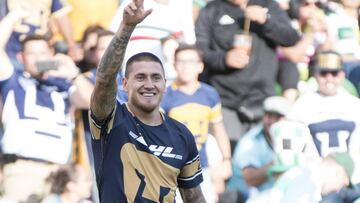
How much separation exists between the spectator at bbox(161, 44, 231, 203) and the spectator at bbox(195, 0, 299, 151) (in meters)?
0.29

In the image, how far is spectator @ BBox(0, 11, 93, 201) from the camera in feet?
28.5

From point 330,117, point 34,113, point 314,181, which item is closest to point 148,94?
point 34,113

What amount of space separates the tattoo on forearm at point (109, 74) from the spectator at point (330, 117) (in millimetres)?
4634

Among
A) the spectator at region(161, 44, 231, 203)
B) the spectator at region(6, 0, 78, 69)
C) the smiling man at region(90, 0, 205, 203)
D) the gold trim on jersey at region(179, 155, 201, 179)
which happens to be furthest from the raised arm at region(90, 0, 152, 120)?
the spectator at region(161, 44, 231, 203)

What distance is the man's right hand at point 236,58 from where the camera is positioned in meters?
9.88

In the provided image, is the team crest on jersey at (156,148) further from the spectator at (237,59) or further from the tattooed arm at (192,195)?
the spectator at (237,59)

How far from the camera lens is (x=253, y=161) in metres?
9.44

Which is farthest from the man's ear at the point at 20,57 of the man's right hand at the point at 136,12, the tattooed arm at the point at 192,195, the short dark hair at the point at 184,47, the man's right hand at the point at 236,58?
the man's right hand at the point at 136,12

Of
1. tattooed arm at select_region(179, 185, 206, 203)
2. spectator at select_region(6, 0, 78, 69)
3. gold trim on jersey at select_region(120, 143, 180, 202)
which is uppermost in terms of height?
gold trim on jersey at select_region(120, 143, 180, 202)

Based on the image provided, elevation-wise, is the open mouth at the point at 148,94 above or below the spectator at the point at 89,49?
above

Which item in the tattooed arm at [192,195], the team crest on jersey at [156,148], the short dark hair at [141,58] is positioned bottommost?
the tattooed arm at [192,195]

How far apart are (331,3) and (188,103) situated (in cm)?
335

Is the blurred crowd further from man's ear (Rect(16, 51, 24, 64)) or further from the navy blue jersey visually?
the navy blue jersey

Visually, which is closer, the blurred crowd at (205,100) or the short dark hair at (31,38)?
the blurred crowd at (205,100)
